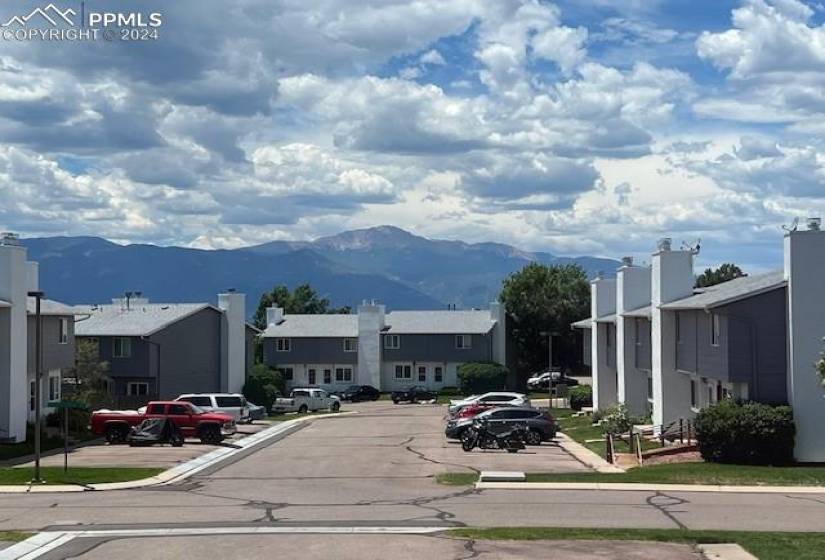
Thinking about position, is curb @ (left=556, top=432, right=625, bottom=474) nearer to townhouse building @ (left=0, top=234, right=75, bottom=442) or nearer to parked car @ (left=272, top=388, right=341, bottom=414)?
townhouse building @ (left=0, top=234, right=75, bottom=442)

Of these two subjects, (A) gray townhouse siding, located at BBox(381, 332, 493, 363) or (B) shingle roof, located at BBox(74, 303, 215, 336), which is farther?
(A) gray townhouse siding, located at BBox(381, 332, 493, 363)

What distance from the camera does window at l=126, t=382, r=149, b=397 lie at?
65438 mm

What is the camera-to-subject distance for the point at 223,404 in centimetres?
5803

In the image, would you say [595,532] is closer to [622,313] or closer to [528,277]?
[622,313]

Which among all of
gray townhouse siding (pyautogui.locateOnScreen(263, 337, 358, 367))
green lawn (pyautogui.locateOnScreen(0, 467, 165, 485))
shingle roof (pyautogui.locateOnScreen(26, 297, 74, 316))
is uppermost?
shingle roof (pyautogui.locateOnScreen(26, 297, 74, 316))

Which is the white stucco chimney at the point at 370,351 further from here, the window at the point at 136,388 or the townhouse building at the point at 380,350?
the window at the point at 136,388

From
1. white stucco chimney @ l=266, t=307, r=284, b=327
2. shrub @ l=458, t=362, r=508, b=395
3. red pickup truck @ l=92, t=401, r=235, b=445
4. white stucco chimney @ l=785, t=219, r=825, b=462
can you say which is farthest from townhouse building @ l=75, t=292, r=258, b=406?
white stucco chimney @ l=785, t=219, r=825, b=462

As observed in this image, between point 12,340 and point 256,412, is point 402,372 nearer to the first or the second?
point 256,412

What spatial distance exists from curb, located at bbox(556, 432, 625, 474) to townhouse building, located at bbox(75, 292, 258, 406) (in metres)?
25.1

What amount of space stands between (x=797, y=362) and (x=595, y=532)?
18.5 metres

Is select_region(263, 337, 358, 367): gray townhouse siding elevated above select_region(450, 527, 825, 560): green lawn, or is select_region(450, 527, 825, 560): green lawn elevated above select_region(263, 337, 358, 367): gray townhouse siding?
select_region(263, 337, 358, 367): gray townhouse siding

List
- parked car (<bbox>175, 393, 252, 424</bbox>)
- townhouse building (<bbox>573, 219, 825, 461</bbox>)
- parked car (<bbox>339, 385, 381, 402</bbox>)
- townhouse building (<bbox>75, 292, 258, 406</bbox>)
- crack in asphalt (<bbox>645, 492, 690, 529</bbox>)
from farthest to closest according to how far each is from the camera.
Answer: parked car (<bbox>339, 385, 381, 402</bbox>)
townhouse building (<bbox>75, 292, 258, 406</bbox>)
parked car (<bbox>175, 393, 252, 424</bbox>)
townhouse building (<bbox>573, 219, 825, 461</bbox>)
crack in asphalt (<bbox>645, 492, 690, 529</bbox>)

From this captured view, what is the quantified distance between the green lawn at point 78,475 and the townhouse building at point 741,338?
19950 mm

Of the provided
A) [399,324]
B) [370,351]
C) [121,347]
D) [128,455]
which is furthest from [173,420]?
[399,324]
